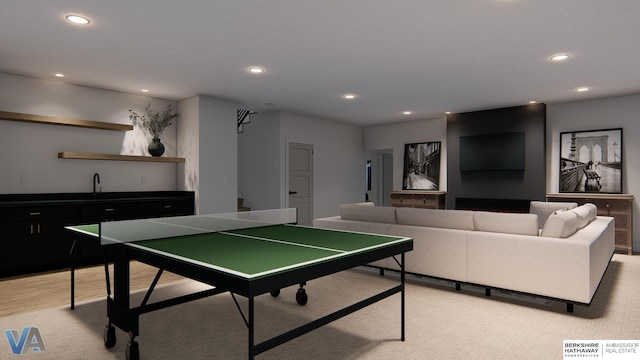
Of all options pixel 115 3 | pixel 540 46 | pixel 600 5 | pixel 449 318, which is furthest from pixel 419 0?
pixel 449 318

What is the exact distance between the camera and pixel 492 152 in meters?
7.64

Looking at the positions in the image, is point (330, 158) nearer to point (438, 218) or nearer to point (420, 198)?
point (420, 198)

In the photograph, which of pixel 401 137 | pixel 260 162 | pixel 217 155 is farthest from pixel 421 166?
pixel 217 155

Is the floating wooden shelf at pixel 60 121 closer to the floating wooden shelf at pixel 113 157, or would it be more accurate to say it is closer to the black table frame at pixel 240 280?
the floating wooden shelf at pixel 113 157

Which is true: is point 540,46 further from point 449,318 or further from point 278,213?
point 278,213

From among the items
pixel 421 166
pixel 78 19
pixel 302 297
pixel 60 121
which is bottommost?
pixel 302 297

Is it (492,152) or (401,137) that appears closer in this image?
(492,152)

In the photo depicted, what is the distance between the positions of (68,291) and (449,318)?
3918mm

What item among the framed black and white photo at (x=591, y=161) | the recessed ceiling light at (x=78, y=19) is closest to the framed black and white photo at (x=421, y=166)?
the framed black and white photo at (x=591, y=161)

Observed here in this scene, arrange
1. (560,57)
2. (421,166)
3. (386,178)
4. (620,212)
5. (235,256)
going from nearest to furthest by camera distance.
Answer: (235,256) < (560,57) < (620,212) < (421,166) < (386,178)

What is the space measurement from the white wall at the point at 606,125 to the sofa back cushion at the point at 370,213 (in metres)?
4.55

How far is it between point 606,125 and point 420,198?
146 inches

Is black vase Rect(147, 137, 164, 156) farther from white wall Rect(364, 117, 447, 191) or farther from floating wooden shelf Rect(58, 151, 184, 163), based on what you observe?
white wall Rect(364, 117, 447, 191)

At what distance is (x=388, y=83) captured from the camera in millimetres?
5602
